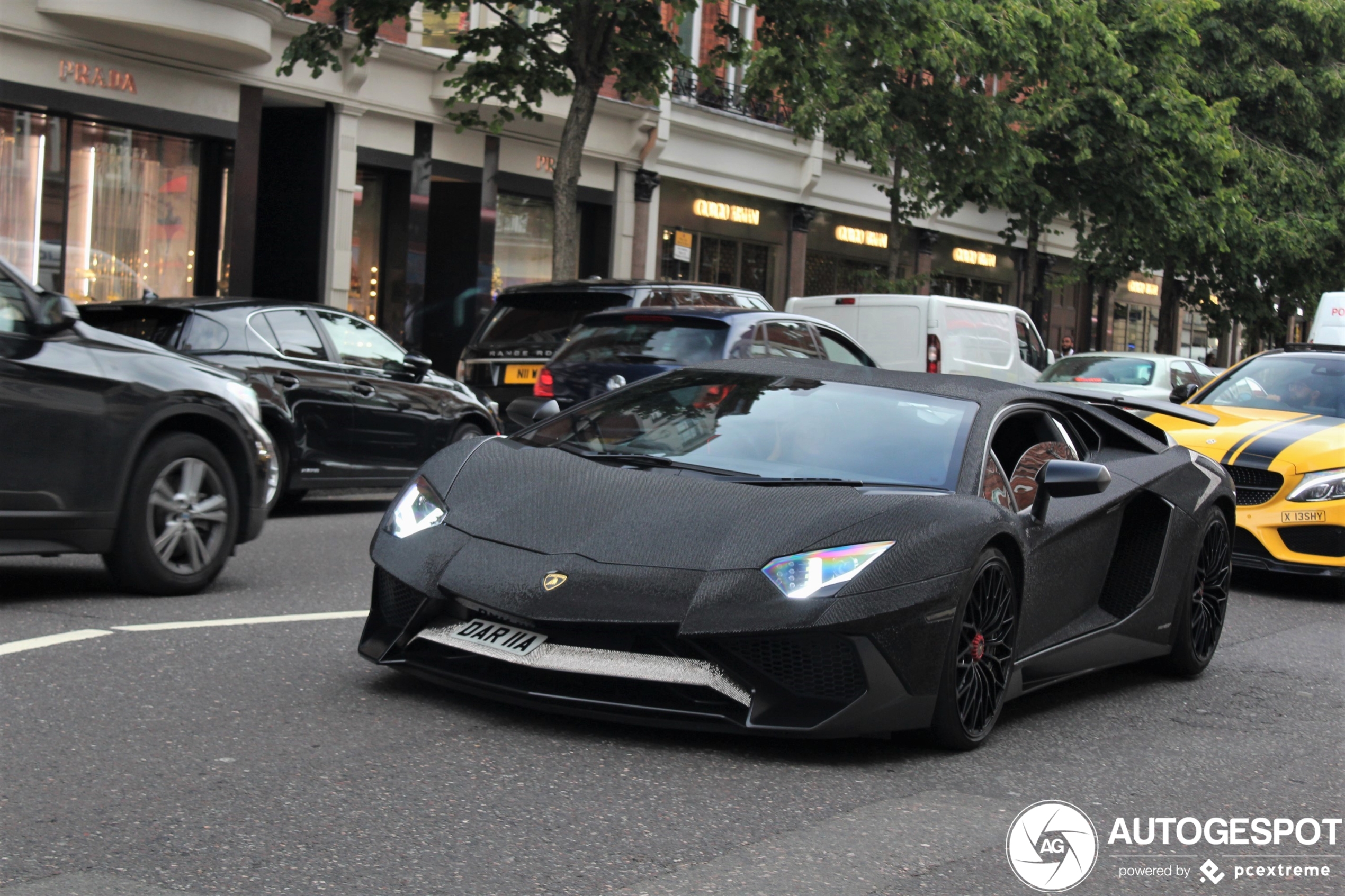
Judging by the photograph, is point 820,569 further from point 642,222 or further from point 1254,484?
point 642,222

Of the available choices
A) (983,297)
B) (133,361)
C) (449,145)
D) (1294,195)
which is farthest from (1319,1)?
(133,361)

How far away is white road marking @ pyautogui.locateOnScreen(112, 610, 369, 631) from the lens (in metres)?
6.66

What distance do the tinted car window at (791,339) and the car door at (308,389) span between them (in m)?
3.15

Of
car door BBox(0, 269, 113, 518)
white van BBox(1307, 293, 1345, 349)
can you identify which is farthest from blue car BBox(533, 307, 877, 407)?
white van BBox(1307, 293, 1345, 349)

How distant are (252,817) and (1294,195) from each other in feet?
117

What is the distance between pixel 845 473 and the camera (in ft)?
18.5

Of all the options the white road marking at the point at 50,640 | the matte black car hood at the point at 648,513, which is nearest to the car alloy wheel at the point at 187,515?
the white road marking at the point at 50,640

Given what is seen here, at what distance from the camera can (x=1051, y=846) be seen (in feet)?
14.3

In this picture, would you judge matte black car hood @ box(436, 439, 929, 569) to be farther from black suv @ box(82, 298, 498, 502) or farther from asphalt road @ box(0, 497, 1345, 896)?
black suv @ box(82, 298, 498, 502)

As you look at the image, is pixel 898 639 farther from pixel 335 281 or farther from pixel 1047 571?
Answer: pixel 335 281

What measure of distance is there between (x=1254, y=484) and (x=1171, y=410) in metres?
0.76

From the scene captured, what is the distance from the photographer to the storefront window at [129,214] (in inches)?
768

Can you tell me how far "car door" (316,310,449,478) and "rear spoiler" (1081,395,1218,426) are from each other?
17.2 ft

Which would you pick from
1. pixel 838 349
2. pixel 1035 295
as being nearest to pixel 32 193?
pixel 838 349
